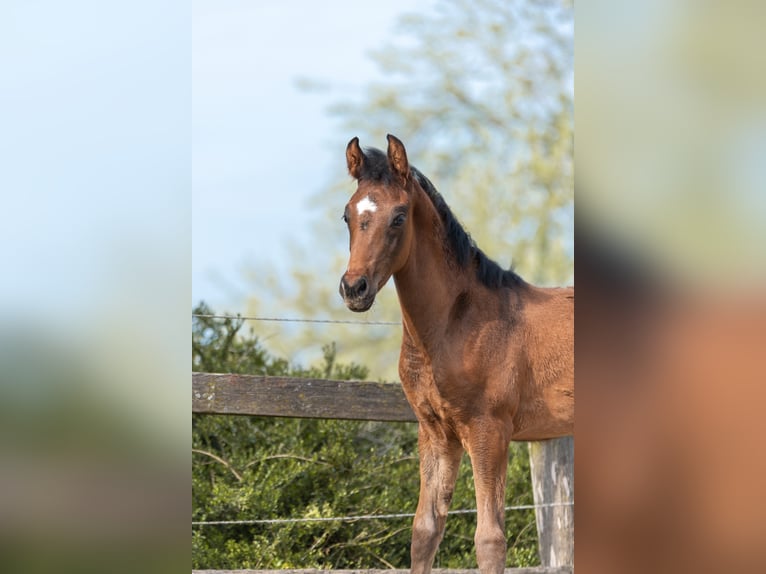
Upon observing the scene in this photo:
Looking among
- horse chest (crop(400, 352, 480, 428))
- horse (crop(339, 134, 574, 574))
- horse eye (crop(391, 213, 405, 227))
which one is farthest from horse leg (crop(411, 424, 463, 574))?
horse eye (crop(391, 213, 405, 227))

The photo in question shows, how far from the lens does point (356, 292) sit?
2902 millimetres

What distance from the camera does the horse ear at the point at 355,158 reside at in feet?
10.2

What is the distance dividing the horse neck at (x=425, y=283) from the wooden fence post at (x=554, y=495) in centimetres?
138

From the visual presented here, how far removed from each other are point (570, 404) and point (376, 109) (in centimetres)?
411

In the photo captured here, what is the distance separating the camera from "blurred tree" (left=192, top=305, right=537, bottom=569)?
449 centimetres

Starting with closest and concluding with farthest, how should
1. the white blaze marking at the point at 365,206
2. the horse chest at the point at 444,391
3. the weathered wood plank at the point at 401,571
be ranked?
the white blaze marking at the point at 365,206 → the horse chest at the point at 444,391 → the weathered wood plank at the point at 401,571

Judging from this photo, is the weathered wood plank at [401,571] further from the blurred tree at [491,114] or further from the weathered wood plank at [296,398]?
the blurred tree at [491,114]

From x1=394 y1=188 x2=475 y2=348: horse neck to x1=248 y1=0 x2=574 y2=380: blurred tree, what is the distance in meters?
3.66

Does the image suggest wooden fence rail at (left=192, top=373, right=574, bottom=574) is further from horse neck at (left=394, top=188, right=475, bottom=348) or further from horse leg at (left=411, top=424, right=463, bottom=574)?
horse neck at (left=394, top=188, right=475, bottom=348)

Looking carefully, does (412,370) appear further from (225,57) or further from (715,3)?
(225,57)

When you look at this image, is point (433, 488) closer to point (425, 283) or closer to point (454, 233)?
point (425, 283)

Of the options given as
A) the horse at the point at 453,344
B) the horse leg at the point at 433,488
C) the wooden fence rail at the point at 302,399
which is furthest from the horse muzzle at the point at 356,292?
the wooden fence rail at the point at 302,399

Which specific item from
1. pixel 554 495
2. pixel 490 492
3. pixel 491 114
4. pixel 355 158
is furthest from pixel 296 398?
pixel 491 114

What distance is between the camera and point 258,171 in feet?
21.1
